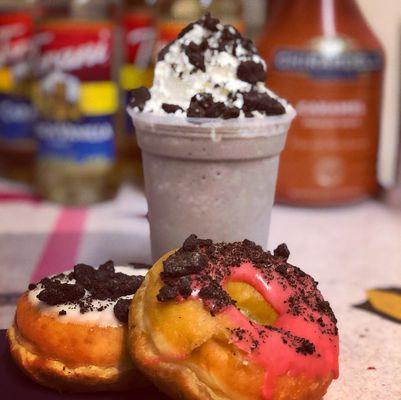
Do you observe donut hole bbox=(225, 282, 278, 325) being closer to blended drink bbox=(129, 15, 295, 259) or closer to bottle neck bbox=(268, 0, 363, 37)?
blended drink bbox=(129, 15, 295, 259)

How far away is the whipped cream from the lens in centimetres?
86

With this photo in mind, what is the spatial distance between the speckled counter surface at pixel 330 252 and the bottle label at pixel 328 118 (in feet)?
0.17

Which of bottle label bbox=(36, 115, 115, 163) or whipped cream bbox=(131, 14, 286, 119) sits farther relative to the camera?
bottle label bbox=(36, 115, 115, 163)

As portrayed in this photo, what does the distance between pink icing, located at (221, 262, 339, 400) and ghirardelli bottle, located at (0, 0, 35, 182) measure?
958mm

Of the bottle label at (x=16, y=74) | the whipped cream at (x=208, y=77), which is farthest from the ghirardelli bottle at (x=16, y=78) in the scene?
the whipped cream at (x=208, y=77)

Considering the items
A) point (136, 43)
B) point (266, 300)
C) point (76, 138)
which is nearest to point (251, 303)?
point (266, 300)

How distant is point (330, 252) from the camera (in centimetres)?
117

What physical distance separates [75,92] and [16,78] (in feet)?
0.89

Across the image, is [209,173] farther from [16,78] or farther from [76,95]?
[16,78]

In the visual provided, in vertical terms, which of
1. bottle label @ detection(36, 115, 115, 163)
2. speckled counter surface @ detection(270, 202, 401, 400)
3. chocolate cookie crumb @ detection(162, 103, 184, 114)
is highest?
chocolate cookie crumb @ detection(162, 103, 184, 114)

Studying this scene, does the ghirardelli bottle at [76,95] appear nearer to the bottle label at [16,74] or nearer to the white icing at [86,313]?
the bottle label at [16,74]

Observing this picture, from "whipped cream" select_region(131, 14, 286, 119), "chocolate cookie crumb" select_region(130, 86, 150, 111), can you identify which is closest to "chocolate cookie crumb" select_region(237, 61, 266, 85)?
"whipped cream" select_region(131, 14, 286, 119)

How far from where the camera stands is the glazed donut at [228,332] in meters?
0.63

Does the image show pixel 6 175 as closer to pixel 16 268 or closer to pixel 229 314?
pixel 16 268
